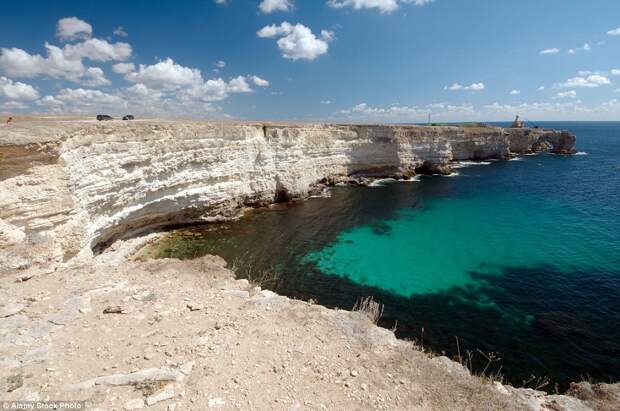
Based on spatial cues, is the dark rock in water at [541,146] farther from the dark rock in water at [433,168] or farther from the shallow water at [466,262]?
the shallow water at [466,262]

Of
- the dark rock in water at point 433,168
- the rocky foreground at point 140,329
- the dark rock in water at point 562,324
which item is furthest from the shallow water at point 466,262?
the dark rock in water at point 433,168

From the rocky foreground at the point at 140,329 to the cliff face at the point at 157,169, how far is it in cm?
9

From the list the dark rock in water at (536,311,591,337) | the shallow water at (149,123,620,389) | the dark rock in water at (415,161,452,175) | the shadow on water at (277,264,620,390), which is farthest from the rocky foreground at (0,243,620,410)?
the dark rock in water at (415,161,452,175)

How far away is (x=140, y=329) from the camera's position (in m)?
7.84

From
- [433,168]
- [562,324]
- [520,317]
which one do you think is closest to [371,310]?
[520,317]

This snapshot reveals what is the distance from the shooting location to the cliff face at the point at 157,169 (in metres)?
12.7

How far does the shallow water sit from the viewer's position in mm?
11750

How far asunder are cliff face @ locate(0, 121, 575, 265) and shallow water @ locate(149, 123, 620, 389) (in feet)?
9.02

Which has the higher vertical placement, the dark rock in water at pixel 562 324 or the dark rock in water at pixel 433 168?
the dark rock in water at pixel 433 168

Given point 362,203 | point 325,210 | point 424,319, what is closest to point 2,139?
point 424,319

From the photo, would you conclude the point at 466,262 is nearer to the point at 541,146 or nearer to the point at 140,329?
the point at 140,329

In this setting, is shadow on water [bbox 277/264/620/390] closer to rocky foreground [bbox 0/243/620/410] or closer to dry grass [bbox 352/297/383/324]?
dry grass [bbox 352/297/383/324]

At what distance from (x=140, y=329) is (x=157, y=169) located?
15.7m

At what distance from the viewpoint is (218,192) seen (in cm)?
2542
